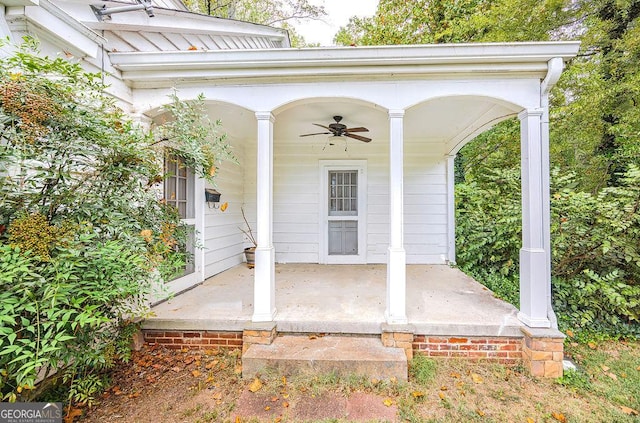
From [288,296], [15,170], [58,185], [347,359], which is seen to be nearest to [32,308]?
[58,185]

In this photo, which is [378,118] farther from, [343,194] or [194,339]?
[194,339]

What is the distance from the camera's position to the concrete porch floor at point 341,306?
2.76 m

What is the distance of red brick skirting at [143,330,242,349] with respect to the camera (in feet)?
9.23

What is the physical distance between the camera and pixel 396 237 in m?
2.79

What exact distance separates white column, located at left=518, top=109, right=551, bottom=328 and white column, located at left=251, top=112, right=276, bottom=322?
2515 millimetres

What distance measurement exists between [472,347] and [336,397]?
4.68ft

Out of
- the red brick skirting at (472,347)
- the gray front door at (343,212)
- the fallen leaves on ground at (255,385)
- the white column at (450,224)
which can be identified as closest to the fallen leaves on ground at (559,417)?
the red brick skirting at (472,347)

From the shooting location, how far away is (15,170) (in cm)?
204

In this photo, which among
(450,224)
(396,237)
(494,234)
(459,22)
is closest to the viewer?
(396,237)

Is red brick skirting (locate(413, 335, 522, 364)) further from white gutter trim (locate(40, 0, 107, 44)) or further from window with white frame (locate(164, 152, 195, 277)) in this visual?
white gutter trim (locate(40, 0, 107, 44))

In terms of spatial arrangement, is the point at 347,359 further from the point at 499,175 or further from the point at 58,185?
the point at 499,175

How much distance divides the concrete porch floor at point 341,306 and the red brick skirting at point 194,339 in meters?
0.06

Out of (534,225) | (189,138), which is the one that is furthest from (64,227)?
(534,225)

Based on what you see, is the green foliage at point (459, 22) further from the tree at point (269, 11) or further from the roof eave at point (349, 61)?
the roof eave at point (349, 61)
